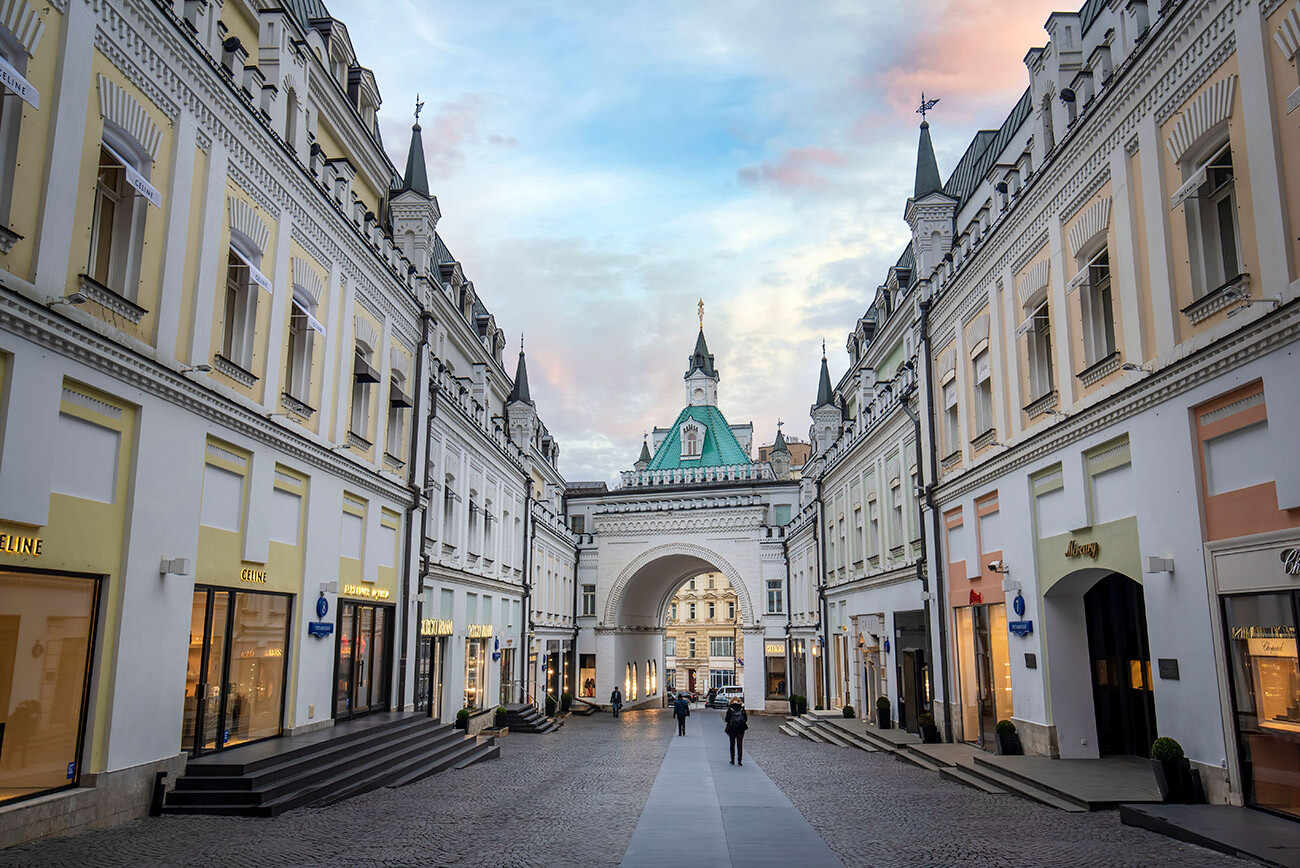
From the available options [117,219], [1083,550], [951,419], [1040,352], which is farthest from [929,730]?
[117,219]

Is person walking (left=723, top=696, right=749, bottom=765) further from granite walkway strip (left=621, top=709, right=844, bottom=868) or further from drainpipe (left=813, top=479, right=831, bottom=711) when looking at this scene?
drainpipe (left=813, top=479, right=831, bottom=711)

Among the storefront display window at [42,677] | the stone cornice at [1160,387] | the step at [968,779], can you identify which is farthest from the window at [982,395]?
the storefront display window at [42,677]

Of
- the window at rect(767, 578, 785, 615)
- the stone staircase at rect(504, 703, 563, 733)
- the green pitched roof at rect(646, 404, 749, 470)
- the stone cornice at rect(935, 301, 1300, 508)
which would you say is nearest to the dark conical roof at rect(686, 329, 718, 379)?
the green pitched roof at rect(646, 404, 749, 470)

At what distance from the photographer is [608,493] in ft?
173

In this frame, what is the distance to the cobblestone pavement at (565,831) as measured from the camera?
8.78m

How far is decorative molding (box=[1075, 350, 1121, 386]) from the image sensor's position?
12703 millimetres

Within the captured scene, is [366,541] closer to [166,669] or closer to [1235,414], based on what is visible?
[166,669]

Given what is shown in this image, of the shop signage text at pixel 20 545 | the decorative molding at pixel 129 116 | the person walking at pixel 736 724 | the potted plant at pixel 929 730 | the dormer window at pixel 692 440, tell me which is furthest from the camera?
the dormer window at pixel 692 440

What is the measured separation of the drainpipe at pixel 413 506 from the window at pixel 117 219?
10.6 meters

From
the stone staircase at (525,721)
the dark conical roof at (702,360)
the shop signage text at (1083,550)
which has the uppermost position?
the dark conical roof at (702,360)

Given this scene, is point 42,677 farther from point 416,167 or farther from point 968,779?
point 416,167

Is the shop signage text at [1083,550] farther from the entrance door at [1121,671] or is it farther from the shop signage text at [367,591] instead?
the shop signage text at [367,591]

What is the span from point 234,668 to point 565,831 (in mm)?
5589

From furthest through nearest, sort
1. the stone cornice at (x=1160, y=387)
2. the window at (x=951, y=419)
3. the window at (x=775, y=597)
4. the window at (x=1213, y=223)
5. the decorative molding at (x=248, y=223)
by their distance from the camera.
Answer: the window at (x=775, y=597)
the window at (x=951, y=419)
the decorative molding at (x=248, y=223)
the window at (x=1213, y=223)
the stone cornice at (x=1160, y=387)
